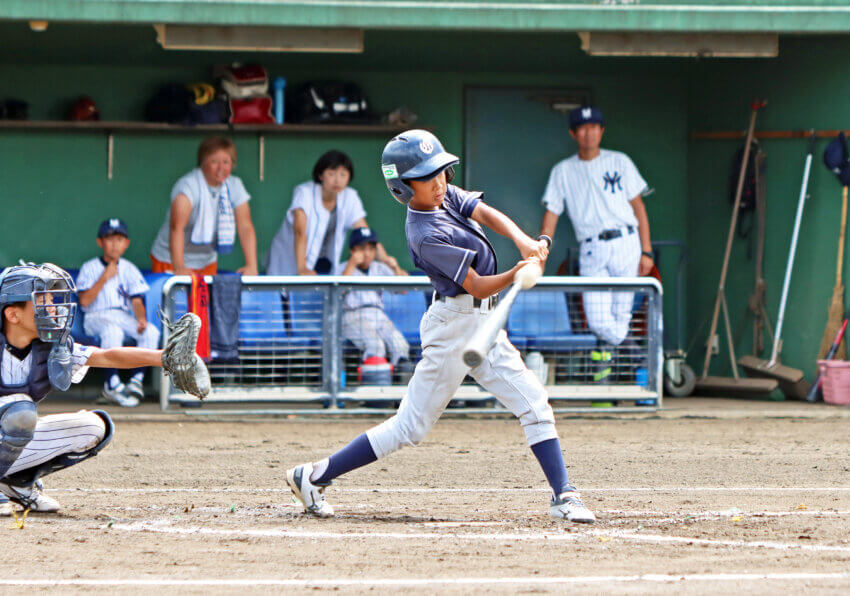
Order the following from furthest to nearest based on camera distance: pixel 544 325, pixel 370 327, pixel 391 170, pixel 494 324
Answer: pixel 544 325, pixel 370 327, pixel 391 170, pixel 494 324

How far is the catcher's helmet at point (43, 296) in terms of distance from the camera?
17.6ft

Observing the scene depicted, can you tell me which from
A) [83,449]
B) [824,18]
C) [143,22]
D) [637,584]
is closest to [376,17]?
[143,22]

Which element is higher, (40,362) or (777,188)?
(777,188)

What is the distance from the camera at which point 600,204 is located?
1040cm

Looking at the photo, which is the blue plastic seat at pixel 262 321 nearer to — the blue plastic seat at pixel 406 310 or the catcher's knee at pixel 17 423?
the blue plastic seat at pixel 406 310

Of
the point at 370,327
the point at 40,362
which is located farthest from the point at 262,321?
the point at 40,362

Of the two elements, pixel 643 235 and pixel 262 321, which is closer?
pixel 262 321

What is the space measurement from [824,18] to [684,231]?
2647mm

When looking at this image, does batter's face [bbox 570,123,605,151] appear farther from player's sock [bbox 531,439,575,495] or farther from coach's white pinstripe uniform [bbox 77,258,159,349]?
player's sock [bbox 531,439,575,495]

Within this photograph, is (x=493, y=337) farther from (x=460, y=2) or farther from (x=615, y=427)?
(x=460, y=2)

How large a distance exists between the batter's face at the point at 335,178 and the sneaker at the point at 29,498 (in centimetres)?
474

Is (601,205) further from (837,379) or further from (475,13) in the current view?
(837,379)

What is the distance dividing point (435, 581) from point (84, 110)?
25.5 feet

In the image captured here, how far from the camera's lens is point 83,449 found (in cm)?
581
